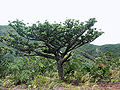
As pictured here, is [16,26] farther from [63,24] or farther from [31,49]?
[63,24]

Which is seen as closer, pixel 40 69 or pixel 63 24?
pixel 63 24

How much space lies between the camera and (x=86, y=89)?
4922 mm

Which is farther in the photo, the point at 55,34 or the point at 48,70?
the point at 48,70

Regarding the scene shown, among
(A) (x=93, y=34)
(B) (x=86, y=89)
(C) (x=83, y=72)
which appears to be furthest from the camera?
(C) (x=83, y=72)

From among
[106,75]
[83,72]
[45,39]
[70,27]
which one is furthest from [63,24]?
[106,75]

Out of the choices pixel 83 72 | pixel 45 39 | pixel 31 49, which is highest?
pixel 45 39

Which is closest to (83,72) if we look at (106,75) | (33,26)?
(106,75)

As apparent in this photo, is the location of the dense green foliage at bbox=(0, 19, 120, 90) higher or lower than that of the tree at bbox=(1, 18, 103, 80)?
lower

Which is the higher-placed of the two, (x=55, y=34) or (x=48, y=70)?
(x=55, y=34)

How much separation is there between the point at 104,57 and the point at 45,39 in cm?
414

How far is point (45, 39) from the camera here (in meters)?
6.72

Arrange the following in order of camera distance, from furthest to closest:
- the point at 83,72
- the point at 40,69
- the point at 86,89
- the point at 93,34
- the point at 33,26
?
the point at 40,69 → the point at 83,72 → the point at 93,34 → the point at 33,26 → the point at 86,89

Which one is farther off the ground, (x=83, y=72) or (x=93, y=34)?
(x=93, y=34)

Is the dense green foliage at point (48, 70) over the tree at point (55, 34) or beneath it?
beneath
